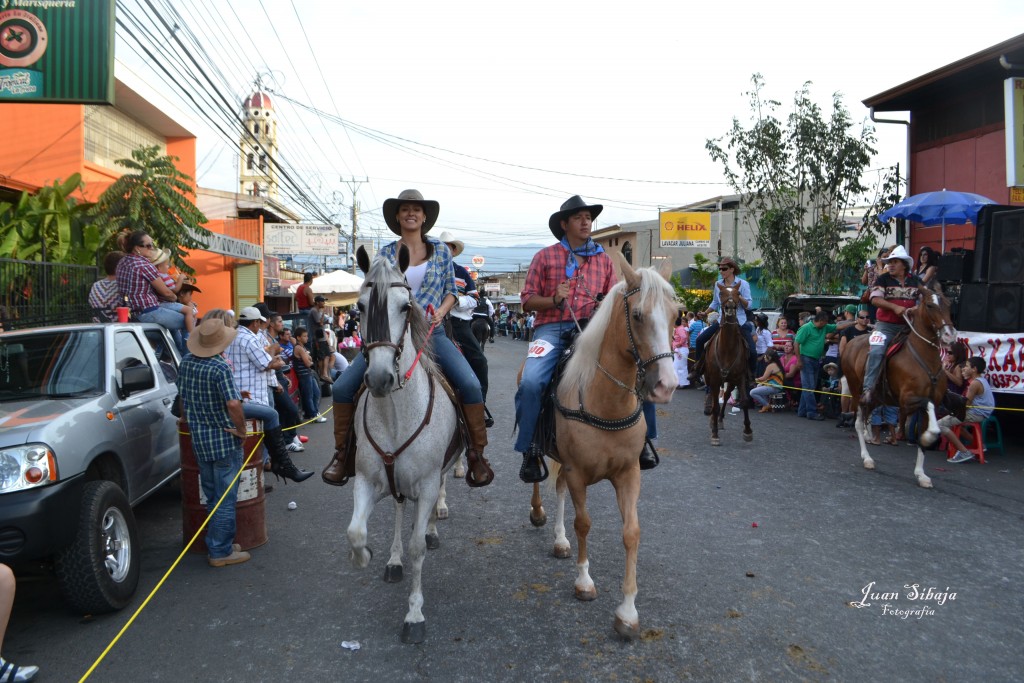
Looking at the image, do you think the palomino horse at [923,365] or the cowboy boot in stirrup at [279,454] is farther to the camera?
the palomino horse at [923,365]

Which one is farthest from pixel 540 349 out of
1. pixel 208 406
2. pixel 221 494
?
pixel 221 494

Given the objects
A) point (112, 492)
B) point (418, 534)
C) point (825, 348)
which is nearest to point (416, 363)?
point (418, 534)

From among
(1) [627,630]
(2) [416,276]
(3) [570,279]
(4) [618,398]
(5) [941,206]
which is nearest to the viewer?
(1) [627,630]

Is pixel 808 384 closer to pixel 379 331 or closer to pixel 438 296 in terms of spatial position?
pixel 438 296

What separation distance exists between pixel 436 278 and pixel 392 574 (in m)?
2.19

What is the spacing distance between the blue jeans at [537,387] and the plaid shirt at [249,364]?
12.0 ft

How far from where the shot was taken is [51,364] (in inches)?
227

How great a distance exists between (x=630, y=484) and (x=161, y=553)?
4.10 meters

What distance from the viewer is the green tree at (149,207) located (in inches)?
565

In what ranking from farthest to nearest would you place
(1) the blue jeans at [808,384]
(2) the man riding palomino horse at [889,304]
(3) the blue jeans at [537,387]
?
(1) the blue jeans at [808,384] → (2) the man riding palomino horse at [889,304] → (3) the blue jeans at [537,387]

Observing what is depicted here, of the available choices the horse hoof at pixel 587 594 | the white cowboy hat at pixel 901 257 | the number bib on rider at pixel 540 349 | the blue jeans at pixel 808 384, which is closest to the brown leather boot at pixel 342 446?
the number bib on rider at pixel 540 349

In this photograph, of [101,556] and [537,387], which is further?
[537,387]

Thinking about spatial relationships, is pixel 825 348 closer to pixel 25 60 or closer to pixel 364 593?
pixel 364 593

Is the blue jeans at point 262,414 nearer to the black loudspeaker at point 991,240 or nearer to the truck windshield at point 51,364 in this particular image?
the truck windshield at point 51,364
